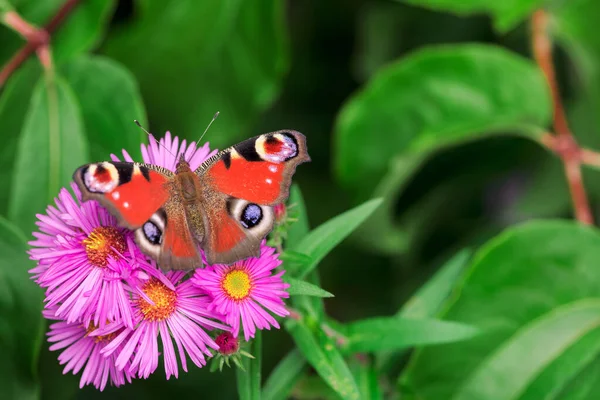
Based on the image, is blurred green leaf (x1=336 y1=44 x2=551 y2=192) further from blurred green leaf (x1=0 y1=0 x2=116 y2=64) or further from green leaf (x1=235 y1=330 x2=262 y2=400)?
green leaf (x1=235 y1=330 x2=262 y2=400)

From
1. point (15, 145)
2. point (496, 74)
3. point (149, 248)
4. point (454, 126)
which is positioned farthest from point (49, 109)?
point (496, 74)

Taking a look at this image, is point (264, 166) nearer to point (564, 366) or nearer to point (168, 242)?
point (168, 242)

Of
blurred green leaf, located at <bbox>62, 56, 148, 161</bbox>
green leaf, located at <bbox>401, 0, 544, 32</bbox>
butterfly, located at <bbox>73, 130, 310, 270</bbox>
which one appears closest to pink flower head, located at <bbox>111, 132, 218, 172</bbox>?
butterfly, located at <bbox>73, 130, 310, 270</bbox>

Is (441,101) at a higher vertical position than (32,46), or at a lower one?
lower

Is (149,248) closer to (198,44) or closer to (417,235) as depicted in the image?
(198,44)

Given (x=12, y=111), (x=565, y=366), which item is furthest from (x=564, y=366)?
(x=12, y=111)

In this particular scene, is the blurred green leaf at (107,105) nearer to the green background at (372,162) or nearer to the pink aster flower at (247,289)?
the green background at (372,162)
